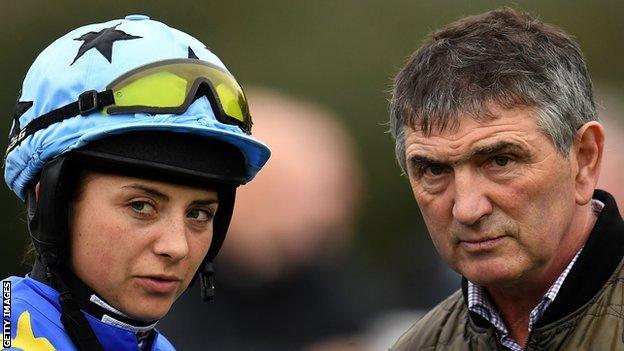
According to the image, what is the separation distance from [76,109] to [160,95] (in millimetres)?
280

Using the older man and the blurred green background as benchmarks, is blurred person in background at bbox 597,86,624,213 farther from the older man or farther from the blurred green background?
the older man

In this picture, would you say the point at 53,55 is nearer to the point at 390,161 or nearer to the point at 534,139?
the point at 534,139

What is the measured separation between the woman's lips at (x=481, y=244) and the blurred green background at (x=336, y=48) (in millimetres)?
2975

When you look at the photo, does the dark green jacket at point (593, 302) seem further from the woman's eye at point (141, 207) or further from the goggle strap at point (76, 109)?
the goggle strap at point (76, 109)

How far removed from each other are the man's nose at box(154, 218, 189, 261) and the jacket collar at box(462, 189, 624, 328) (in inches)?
48.9

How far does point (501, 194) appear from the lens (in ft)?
13.0

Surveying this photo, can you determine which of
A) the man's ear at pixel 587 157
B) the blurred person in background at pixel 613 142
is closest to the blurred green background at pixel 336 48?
the blurred person in background at pixel 613 142

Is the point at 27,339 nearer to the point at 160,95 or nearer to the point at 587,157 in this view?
the point at 160,95

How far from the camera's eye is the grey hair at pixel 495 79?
13.1 feet

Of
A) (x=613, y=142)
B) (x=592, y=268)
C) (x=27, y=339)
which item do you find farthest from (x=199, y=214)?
(x=613, y=142)

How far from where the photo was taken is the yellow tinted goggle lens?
389cm

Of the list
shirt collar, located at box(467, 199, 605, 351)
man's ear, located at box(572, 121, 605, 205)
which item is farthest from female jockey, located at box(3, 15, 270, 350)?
man's ear, located at box(572, 121, 605, 205)

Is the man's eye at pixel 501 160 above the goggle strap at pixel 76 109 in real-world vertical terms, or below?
above

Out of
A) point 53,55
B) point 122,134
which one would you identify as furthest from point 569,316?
point 53,55
